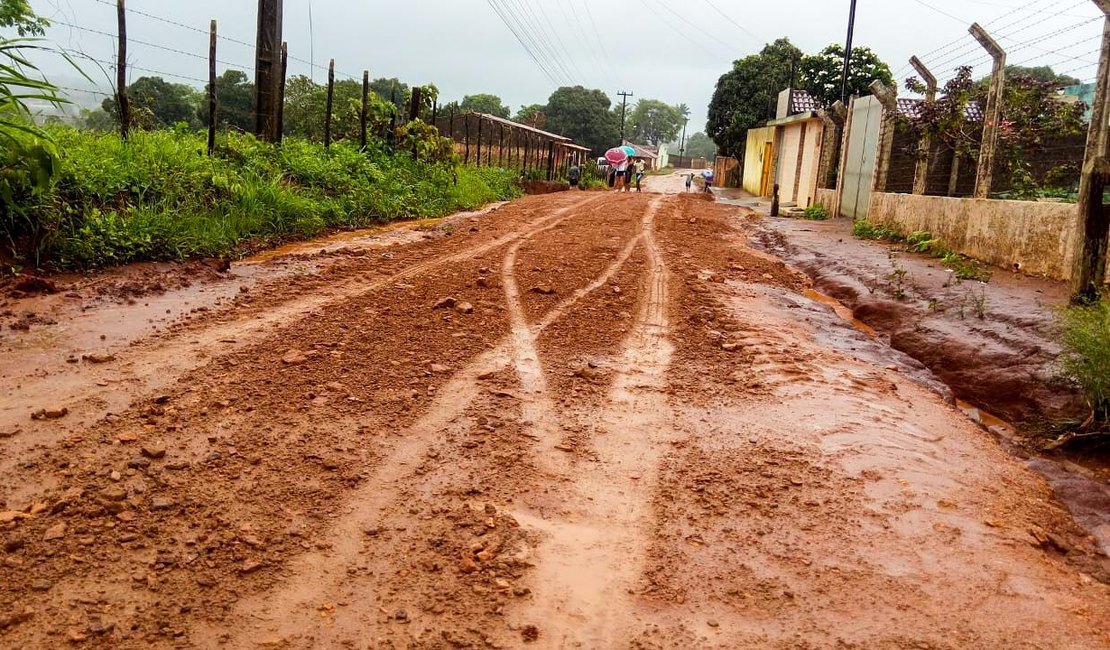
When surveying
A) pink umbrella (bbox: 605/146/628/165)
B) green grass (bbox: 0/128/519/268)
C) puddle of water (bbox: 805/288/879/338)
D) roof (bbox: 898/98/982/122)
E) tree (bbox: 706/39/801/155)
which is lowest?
puddle of water (bbox: 805/288/879/338)

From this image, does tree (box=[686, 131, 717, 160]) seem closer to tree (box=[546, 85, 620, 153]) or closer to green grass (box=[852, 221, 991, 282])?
tree (box=[546, 85, 620, 153])

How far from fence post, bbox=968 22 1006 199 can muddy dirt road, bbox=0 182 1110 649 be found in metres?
4.76

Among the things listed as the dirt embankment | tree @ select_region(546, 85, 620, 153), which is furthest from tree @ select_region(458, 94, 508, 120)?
the dirt embankment

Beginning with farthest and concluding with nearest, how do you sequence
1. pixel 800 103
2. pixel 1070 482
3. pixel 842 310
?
pixel 800 103 < pixel 842 310 < pixel 1070 482

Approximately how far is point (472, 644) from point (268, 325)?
3286mm

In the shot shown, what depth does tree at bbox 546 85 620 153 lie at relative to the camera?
6141cm

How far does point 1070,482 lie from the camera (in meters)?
3.73

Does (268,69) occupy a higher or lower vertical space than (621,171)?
lower

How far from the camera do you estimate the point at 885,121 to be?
13.5m

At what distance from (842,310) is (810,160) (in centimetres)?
1499

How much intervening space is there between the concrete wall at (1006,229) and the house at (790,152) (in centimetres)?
844

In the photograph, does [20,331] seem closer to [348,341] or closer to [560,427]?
[348,341]

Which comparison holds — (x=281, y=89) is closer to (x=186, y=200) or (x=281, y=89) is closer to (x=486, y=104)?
(x=186, y=200)

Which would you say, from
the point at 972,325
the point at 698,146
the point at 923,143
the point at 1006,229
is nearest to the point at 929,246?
the point at 1006,229
